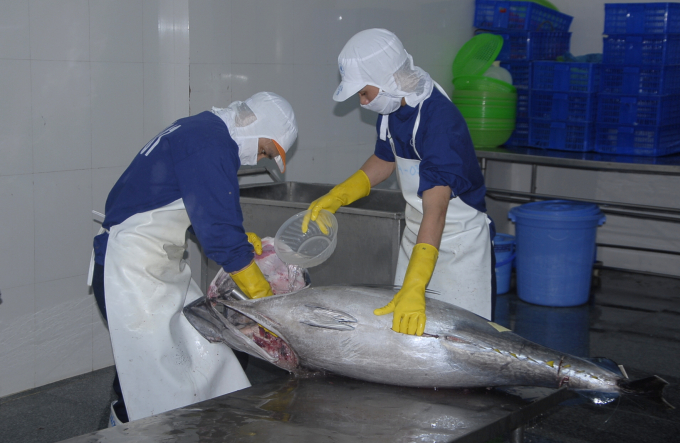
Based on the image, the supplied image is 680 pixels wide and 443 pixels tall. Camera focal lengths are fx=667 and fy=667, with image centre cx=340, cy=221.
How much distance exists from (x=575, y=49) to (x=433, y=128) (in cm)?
453

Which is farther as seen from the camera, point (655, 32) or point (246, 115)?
point (655, 32)

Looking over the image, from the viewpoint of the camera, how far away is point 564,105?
18.3 ft

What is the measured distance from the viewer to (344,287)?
2264mm

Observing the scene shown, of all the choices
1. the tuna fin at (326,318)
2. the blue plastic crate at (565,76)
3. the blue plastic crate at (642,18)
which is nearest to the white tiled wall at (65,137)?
the tuna fin at (326,318)

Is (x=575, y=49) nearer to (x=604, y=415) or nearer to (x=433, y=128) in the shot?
(x=604, y=415)

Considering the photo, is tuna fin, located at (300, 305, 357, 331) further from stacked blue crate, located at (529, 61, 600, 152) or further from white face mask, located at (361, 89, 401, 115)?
stacked blue crate, located at (529, 61, 600, 152)

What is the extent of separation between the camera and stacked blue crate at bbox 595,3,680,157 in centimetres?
510

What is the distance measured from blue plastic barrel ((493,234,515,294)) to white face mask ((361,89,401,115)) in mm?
2876

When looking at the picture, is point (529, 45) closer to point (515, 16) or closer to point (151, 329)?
point (515, 16)

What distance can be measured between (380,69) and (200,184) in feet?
2.56

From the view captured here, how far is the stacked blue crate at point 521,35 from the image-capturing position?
5.85 m

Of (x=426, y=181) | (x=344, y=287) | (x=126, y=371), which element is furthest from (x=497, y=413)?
(x=126, y=371)

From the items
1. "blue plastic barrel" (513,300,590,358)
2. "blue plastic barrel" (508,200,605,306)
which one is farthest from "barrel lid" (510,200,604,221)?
A: "blue plastic barrel" (513,300,590,358)

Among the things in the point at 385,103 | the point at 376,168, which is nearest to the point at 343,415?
the point at 385,103
